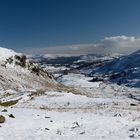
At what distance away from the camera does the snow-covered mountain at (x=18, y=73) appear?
294 ft

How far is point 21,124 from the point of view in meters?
21.4

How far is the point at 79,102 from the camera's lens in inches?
1676

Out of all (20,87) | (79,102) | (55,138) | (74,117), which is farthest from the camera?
(20,87)

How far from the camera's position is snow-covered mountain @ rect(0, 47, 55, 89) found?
8962 centimetres

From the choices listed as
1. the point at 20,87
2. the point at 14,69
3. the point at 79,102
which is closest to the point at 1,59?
the point at 14,69

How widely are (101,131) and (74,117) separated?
5.51 metres

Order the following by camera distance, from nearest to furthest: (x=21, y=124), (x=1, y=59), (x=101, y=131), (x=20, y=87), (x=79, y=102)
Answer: (x=101, y=131)
(x=21, y=124)
(x=79, y=102)
(x=20, y=87)
(x=1, y=59)

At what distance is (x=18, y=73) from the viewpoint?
334 ft

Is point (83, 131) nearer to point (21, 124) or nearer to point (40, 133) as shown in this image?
point (40, 133)

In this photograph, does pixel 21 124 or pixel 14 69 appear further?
pixel 14 69

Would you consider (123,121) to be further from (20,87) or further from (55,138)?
(20,87)

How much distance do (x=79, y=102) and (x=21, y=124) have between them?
21720 mm

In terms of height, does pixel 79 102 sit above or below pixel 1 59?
below

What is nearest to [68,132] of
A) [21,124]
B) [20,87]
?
[21,124]
